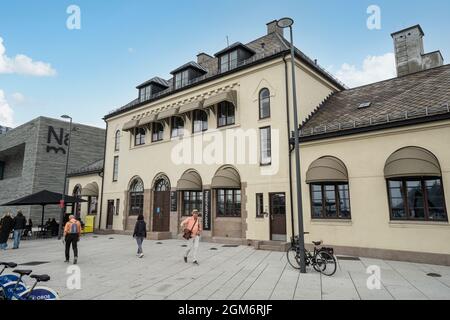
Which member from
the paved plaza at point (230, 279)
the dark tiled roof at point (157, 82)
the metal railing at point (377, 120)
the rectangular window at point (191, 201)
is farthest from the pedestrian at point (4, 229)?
the metal railing at point (377, 120)

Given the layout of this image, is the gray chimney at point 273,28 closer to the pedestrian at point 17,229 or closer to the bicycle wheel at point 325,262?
the bicycle wheel at point 325,262

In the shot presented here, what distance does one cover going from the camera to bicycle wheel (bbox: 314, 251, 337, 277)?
358 inches

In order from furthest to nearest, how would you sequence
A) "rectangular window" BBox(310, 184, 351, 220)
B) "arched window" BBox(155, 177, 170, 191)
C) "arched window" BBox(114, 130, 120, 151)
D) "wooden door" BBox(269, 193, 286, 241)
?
"arched window" BBox(114, 130, 120, 151), "arched window" BBox(155, 177, 170, 191), "wooden door" BBox(269, 193, 286, 241), "rectangular window" BBox(310, 184, 351, 220)

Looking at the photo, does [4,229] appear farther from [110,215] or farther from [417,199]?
[417,199]

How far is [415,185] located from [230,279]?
333 inches

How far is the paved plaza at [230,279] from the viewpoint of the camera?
7172 mm

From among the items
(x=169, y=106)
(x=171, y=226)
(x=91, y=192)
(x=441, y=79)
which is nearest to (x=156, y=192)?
(x=171, y=226)

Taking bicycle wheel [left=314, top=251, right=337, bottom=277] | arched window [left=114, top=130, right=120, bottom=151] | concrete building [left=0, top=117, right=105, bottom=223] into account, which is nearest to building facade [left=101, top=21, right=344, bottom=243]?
arched window [left=114, top=130, right=120, bottom=151]

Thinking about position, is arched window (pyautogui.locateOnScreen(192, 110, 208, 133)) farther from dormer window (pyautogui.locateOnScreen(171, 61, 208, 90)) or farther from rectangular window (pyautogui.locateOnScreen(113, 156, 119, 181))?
rectangular window (pyautogui.locateOnScreen(113, 156, 119, 181))

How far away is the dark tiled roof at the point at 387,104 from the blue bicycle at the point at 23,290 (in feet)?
40.8

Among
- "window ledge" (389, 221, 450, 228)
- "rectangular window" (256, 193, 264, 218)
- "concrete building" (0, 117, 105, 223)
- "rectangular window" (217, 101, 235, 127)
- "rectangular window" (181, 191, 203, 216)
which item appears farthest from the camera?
"concrete building" (0, 117, 105, 223)

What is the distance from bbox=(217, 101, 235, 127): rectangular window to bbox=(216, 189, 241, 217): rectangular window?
14.1 ft

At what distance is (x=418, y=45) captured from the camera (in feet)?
61.2
